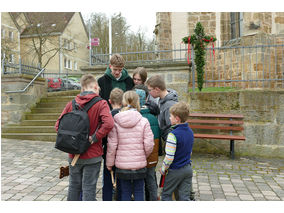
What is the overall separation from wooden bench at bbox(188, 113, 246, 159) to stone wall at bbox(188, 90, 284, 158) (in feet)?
0.71

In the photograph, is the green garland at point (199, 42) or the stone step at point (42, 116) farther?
the stone step at point (42, 116)

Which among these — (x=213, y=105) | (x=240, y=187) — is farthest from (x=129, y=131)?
(x=213, y=105)

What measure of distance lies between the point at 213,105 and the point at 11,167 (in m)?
4.68

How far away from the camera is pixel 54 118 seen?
9453 millimetres

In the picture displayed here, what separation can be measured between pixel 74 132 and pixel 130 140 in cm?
58

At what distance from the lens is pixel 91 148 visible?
9.45ft

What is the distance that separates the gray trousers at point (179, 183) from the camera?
2977mm

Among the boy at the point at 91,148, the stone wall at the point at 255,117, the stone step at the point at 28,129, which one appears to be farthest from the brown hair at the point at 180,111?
the stone step at the point at 28,129

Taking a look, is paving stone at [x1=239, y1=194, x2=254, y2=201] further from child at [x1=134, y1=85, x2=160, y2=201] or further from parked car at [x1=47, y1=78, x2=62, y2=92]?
parked car at [x1=47, y1=78, x2=62, y2=92]

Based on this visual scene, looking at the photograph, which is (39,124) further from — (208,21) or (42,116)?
(208,21)

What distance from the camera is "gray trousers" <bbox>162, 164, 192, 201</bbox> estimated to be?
117 inches

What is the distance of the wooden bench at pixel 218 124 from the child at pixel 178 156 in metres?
3.24

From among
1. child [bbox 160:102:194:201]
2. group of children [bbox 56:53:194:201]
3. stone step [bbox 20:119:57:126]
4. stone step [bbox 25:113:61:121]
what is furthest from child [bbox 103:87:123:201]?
stone step [bbox 25:113:61:121]

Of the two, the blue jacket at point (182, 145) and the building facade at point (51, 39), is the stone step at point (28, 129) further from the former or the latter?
the building facade at point (51, 39)
